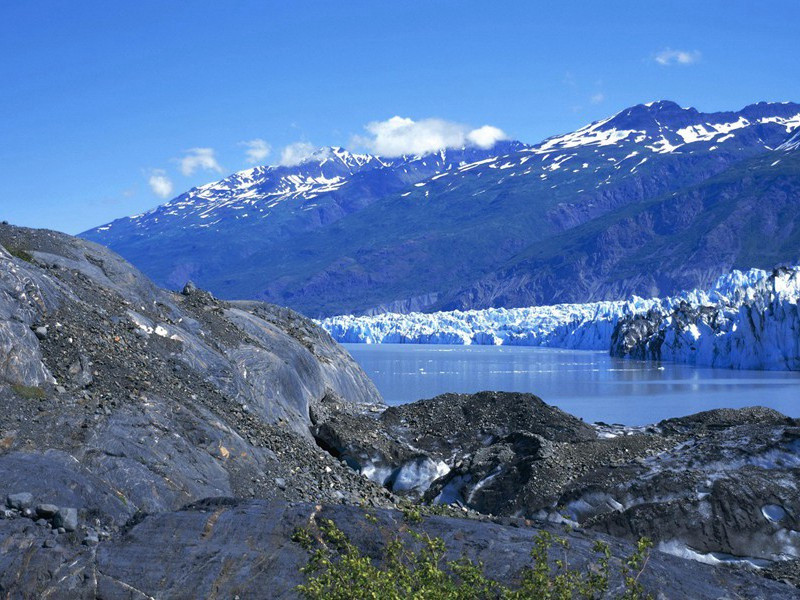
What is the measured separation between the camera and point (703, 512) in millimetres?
14953

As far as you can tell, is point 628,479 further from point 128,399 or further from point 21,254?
point 21,254

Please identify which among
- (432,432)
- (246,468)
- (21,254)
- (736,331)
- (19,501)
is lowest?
(432,432)

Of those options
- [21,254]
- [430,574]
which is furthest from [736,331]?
[430,574]

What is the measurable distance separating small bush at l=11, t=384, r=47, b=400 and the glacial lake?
30144 millimetres

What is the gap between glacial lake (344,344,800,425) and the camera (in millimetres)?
48438

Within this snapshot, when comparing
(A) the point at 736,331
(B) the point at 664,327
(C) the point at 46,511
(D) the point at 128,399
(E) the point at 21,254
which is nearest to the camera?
(C) the point at 46,511

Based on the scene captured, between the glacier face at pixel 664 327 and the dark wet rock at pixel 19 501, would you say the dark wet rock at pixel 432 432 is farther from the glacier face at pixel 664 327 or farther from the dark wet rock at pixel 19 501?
the glacier face at pixel 664 327

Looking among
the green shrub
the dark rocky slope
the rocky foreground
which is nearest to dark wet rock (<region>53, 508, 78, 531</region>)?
the rocky foreground

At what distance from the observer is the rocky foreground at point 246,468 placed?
28.1ft

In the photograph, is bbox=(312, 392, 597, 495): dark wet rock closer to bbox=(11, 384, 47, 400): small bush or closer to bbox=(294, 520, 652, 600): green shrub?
bbox=(11, 384, 47, 400): small bush

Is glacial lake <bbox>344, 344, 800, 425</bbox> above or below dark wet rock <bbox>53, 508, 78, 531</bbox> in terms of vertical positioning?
below

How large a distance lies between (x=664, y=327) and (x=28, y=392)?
96.9 m

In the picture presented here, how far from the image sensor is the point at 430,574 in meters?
7.15

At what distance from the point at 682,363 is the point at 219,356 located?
281ft
